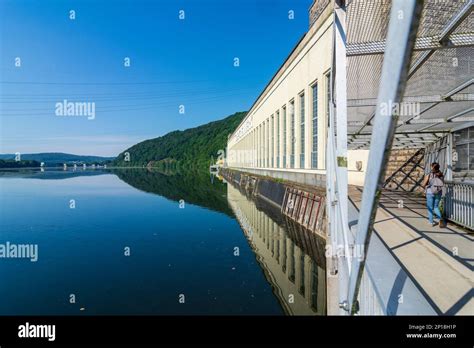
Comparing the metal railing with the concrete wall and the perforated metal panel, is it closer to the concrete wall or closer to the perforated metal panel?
→ the perforated metal panel

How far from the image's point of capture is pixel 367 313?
3.75 metres

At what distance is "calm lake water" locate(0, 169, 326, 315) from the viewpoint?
10766mm

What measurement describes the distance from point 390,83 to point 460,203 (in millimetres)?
9465

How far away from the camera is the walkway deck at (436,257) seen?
15.2ft

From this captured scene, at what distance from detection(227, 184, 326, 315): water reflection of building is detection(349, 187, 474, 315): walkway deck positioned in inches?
140

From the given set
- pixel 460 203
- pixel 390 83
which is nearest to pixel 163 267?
pixel 460 203

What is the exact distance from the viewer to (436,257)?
6.39m

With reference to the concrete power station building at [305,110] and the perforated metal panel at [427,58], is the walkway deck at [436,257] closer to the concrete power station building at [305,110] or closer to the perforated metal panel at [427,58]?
the perforated metal panel at [427,58]

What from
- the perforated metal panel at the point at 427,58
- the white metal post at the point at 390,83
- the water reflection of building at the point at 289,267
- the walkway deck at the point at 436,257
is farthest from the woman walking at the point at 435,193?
the white metal post at the point at 390,83

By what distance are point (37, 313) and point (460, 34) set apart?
13123 millimetres

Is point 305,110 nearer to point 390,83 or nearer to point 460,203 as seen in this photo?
point 460,203

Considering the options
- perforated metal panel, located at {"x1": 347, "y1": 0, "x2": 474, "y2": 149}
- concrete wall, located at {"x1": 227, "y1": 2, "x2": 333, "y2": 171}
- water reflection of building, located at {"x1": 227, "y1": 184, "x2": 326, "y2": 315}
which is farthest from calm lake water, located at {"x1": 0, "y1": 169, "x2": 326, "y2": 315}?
perforated metal panel, located at {"x1": 347, "y1": 0, "x2": 474, "y2": 149}

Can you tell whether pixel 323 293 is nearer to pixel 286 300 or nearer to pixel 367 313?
pixel 286 300
